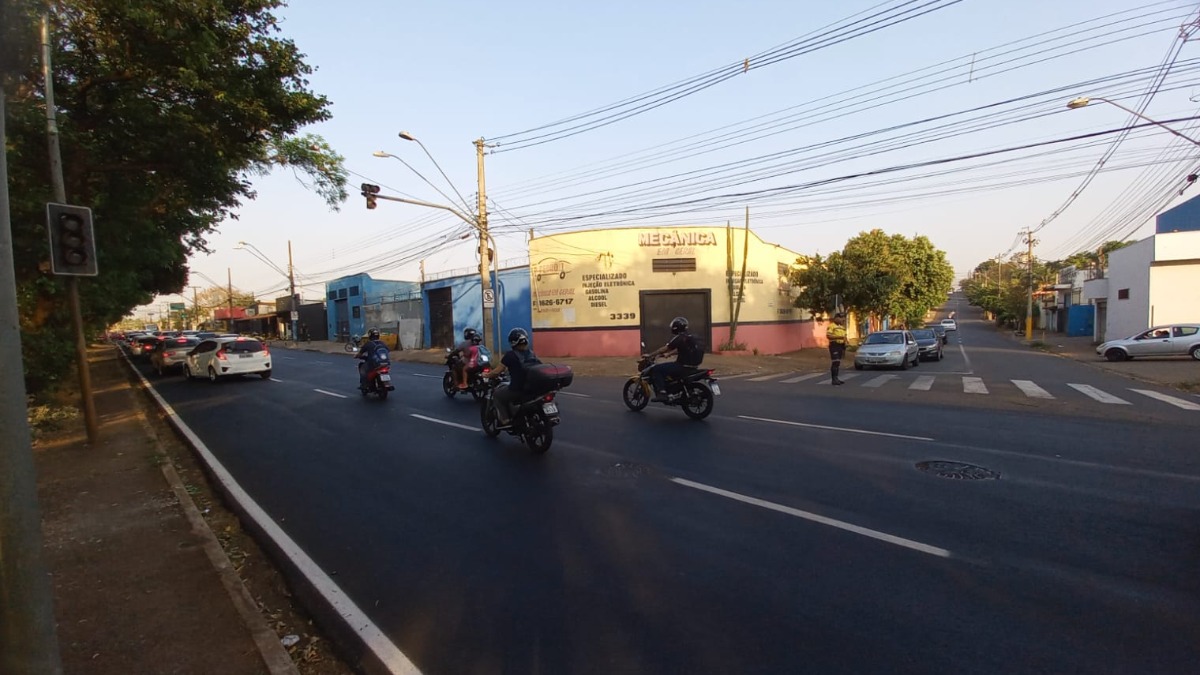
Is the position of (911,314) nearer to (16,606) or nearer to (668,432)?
(668,432)

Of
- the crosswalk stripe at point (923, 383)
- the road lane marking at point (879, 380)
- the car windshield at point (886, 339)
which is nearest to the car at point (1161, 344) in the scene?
the car windshield at point (886, 339)

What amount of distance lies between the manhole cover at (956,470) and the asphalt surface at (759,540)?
0.13m

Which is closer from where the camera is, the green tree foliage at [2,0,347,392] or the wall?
the green tree foliage at [2,0,347,392]

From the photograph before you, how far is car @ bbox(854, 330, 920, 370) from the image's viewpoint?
21141 millimetres

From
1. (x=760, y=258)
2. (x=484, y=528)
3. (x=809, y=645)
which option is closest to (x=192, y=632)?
(x=484, y=528)

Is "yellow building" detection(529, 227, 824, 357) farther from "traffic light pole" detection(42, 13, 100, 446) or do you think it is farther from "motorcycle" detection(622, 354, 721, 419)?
"traffic light pole" detection(42, 13, 100, 446)

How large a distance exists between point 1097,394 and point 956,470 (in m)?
9.32

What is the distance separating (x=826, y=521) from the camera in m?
5.12

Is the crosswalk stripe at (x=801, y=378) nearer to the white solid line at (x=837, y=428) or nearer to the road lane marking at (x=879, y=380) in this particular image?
the road lane marking at (x=879, y=380)

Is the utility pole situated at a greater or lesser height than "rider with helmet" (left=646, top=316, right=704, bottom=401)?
greater

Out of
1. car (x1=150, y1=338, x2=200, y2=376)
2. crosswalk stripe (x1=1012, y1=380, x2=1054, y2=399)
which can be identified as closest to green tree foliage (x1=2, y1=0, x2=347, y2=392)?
car (x1=150, y1=338, x2=200, y2=376)

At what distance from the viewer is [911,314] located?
37.6 metres

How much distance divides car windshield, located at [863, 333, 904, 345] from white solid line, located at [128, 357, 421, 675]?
21111mm

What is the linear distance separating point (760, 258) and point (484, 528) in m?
25.9
